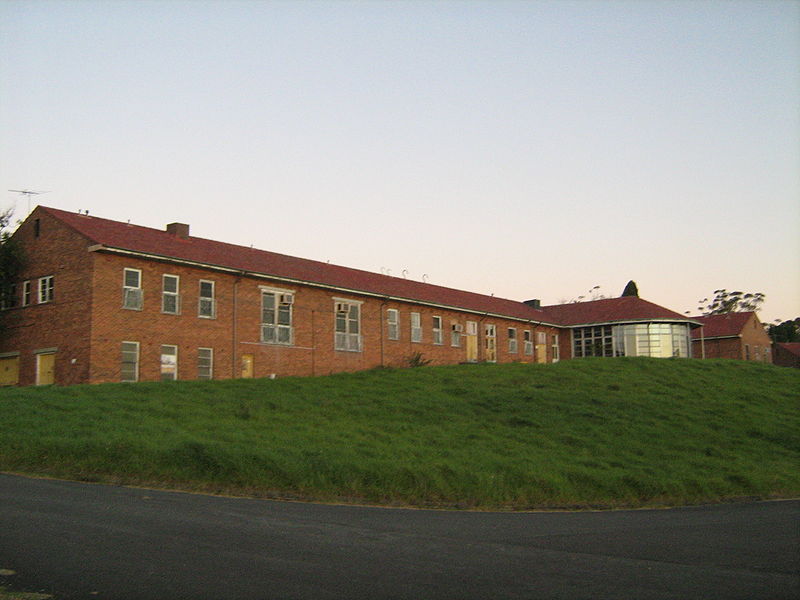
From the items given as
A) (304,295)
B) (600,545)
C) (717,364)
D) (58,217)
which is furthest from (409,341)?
(600,545)

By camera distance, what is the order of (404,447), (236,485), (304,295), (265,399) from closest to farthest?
(236,485), (404,447), (265,399), (304,295)

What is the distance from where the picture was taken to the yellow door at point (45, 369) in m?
30.5

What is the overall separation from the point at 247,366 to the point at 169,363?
3.82 metres

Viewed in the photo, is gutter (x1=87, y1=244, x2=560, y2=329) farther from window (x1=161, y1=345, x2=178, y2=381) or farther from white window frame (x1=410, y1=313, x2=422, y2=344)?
window (x1=161, y1=345, x2=178, y2=381)

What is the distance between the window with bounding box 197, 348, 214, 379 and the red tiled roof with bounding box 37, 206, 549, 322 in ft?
11.4

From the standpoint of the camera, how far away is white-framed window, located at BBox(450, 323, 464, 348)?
45.9 meters

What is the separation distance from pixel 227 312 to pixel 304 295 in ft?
14.9

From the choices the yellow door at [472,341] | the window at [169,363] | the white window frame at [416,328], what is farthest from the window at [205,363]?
the yellow door at [472,341]

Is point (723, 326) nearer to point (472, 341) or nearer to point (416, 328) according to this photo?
point (472, 341)

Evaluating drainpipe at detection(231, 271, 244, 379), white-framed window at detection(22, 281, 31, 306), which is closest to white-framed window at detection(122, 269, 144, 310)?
drainpipe at detection(231, 271, 244, 379)

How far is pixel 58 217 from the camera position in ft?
104

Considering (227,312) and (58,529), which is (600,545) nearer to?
(58,529)

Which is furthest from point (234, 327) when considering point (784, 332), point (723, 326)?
point (784, 332)

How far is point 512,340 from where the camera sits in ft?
166
